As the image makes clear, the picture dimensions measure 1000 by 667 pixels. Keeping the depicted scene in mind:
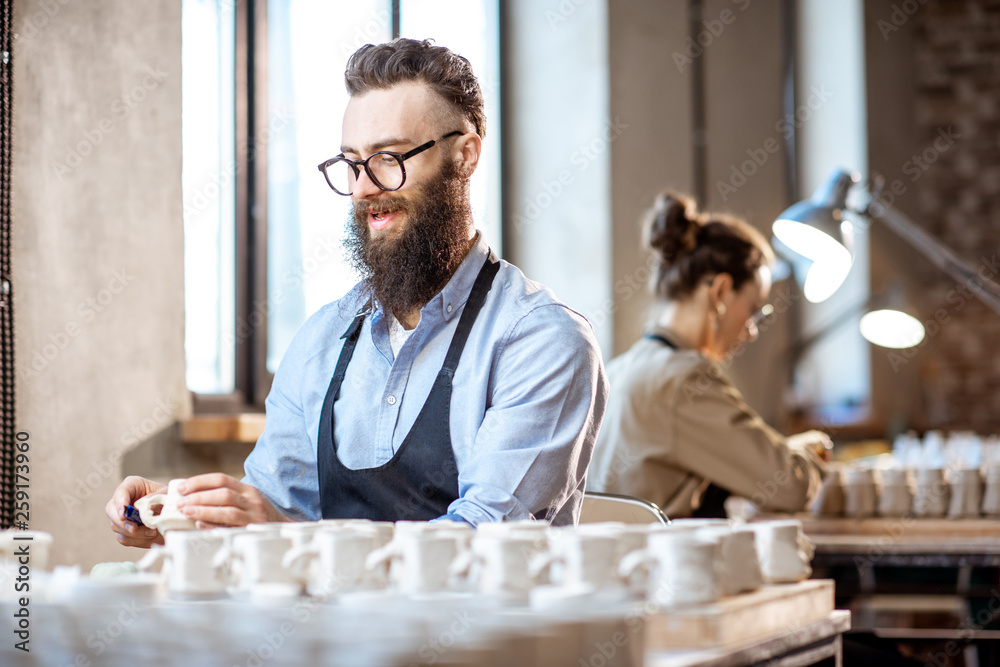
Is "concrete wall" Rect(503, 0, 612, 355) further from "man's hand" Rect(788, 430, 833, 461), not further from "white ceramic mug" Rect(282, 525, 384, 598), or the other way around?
"white ceramic mug" Rect(282, 525, 384, 598)

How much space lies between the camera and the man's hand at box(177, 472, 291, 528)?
1.41 metres

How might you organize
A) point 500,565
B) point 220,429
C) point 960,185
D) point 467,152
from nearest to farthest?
point 500,565 → point 467,152 → point 220,429 → point 960,185

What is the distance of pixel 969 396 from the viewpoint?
612 centimetres

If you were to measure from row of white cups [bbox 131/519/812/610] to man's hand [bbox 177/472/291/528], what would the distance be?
301 millimetres

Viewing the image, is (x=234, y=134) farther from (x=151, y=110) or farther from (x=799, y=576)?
(x=799, y=576)

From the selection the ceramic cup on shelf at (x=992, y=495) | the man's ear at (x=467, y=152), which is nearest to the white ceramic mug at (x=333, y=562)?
the man's ear at (x=467, y=152)

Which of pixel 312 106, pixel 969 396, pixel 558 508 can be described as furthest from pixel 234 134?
pixel 969 396

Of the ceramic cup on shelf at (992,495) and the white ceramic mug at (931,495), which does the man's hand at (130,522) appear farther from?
the ceramic cup on shelf at (992,495)

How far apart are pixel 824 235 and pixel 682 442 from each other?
24.6 inches

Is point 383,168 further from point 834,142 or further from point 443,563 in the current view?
point 834,142

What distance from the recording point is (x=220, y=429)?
2619 mm

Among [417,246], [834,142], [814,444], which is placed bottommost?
[814,444]

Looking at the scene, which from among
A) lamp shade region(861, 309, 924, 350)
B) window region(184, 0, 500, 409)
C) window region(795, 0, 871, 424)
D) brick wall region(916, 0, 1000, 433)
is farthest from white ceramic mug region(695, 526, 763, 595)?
brick wall region(916, 0, 1000, 433)

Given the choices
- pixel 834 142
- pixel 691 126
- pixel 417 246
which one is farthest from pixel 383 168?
pixel 834 142
